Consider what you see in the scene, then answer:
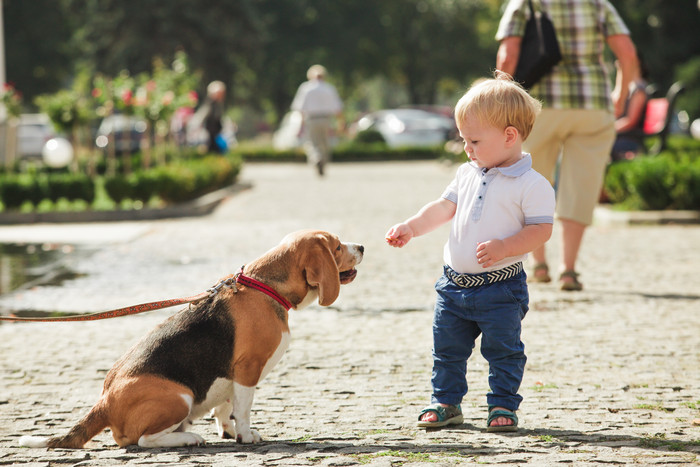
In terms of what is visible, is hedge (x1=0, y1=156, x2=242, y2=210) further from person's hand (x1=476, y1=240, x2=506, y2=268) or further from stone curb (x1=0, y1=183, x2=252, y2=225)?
person's hand (x1=476, y1=240, x2=506, y2=268)

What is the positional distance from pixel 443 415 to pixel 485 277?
58 centimetres

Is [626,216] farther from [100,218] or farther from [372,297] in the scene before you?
[100,218]

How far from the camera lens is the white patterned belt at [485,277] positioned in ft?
13.2

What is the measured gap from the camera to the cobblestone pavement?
12.2 feet

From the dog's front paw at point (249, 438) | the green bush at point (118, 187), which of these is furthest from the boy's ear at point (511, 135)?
the green bush at point (118, 187)

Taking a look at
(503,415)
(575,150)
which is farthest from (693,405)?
(575,150)

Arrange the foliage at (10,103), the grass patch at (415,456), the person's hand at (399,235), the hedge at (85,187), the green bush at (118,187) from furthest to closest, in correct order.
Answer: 1. the foliage at (10,103)
2. the green bush at (118,187)
3. the hedge at (85,187)
4. the person's hand at (399,235)
5. the grass patch at (415,456)

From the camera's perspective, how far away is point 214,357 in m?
3.81

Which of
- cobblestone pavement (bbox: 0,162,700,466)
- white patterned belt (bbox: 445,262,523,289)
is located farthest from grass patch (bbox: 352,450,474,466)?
white patterned belt (bbox: 445,262,523,289)

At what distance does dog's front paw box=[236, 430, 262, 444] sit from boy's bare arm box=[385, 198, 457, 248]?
0.95 meters

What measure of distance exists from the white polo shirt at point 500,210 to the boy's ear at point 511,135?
10 cm

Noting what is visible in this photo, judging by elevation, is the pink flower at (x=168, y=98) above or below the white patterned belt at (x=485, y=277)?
above

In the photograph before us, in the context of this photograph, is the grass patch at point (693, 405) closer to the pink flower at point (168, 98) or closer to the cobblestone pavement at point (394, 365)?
the cobblestone pavement at point (394, 365)

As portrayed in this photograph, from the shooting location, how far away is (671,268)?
28.1 feet
